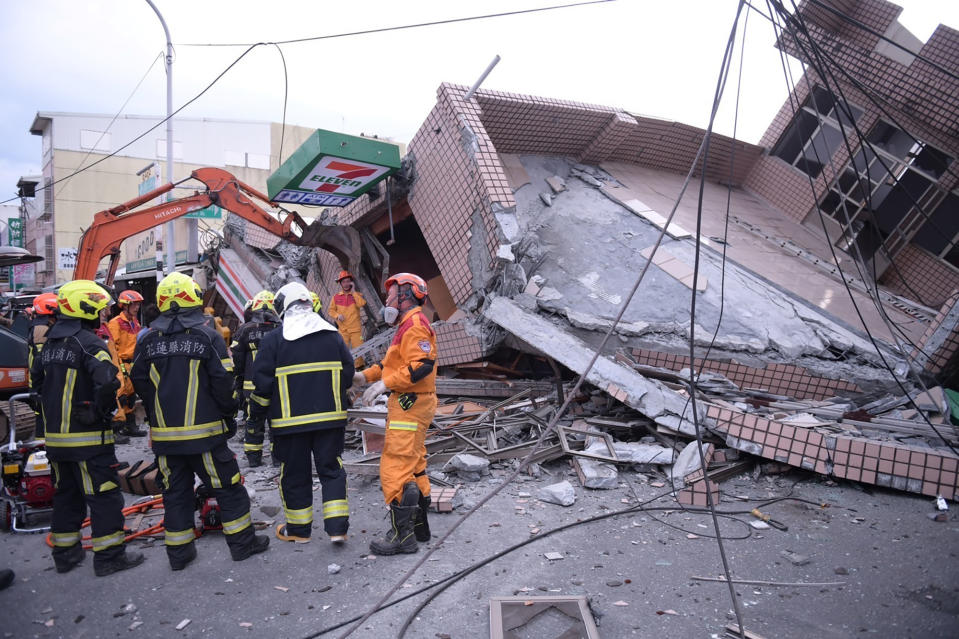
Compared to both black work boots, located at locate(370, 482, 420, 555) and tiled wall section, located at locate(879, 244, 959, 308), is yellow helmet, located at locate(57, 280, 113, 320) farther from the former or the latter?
tiled wall section, located at locate(879, 244, 959, 308)

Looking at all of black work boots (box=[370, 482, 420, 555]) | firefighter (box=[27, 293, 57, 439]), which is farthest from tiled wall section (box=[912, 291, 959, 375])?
firefighter (box=[27, 293, 57, 439])

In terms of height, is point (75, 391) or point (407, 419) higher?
point (407, 419)

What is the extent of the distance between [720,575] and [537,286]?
4009mm

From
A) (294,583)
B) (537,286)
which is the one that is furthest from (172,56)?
(294,583)

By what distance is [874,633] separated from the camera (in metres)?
2.96

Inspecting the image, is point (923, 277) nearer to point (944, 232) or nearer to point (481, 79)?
point (944, 232)

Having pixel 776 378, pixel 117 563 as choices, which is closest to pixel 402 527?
pixel 117 563

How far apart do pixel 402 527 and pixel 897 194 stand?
31.7ft

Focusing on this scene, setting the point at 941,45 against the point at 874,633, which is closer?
the point at 874,633

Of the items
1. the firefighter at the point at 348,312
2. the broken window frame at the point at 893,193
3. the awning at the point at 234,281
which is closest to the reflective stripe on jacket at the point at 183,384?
the firefighter at the point at 348,312

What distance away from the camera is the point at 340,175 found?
7.81m

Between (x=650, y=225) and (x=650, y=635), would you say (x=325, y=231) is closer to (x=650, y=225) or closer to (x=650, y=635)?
(x=650, y=225)

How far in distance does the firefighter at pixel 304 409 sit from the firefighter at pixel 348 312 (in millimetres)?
4639

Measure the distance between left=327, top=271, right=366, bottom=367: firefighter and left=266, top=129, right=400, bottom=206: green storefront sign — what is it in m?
1.27
